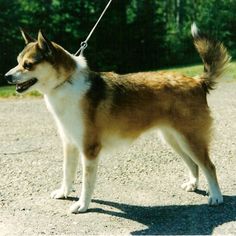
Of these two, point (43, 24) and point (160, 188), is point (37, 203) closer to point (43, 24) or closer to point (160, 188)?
point (160, 188)

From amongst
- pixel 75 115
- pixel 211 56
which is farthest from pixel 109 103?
pixel 211 56

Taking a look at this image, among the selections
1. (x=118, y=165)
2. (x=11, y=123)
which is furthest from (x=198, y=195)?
(x=11, y=123)

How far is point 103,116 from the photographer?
17.8 feet

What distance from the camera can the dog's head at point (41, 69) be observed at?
205 inches

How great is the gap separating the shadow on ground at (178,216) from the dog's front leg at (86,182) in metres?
0.15

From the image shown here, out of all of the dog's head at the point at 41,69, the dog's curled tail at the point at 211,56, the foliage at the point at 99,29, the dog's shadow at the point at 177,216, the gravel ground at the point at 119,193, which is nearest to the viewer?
the dog's shadow at the point at 177,216

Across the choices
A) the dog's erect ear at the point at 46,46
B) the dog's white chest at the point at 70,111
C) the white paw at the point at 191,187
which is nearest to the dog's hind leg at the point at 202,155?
the white paw at the point at 191,187

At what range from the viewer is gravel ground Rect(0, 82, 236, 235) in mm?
5082

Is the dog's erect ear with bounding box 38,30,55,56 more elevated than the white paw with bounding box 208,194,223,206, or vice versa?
the dog's erect ear with bounding box 38,30,55,56

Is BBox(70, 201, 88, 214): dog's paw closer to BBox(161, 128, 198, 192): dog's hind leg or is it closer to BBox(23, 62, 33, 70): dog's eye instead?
BBox(161, 128, 198, 192): dog's hind leg

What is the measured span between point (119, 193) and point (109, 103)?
1.20 metres

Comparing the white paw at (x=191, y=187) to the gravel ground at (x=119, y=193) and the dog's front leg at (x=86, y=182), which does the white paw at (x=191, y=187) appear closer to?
the gravel ground at (x=119, y=193)

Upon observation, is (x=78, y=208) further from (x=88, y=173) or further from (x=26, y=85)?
(x=26, y=85)

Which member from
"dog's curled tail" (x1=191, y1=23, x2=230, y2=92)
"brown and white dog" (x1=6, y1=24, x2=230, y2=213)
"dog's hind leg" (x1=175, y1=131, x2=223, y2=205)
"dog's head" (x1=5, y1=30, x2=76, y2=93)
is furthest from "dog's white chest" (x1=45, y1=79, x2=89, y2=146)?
"dog's curled tail" (x1=191, y1=23, x2=230, y2=92)
